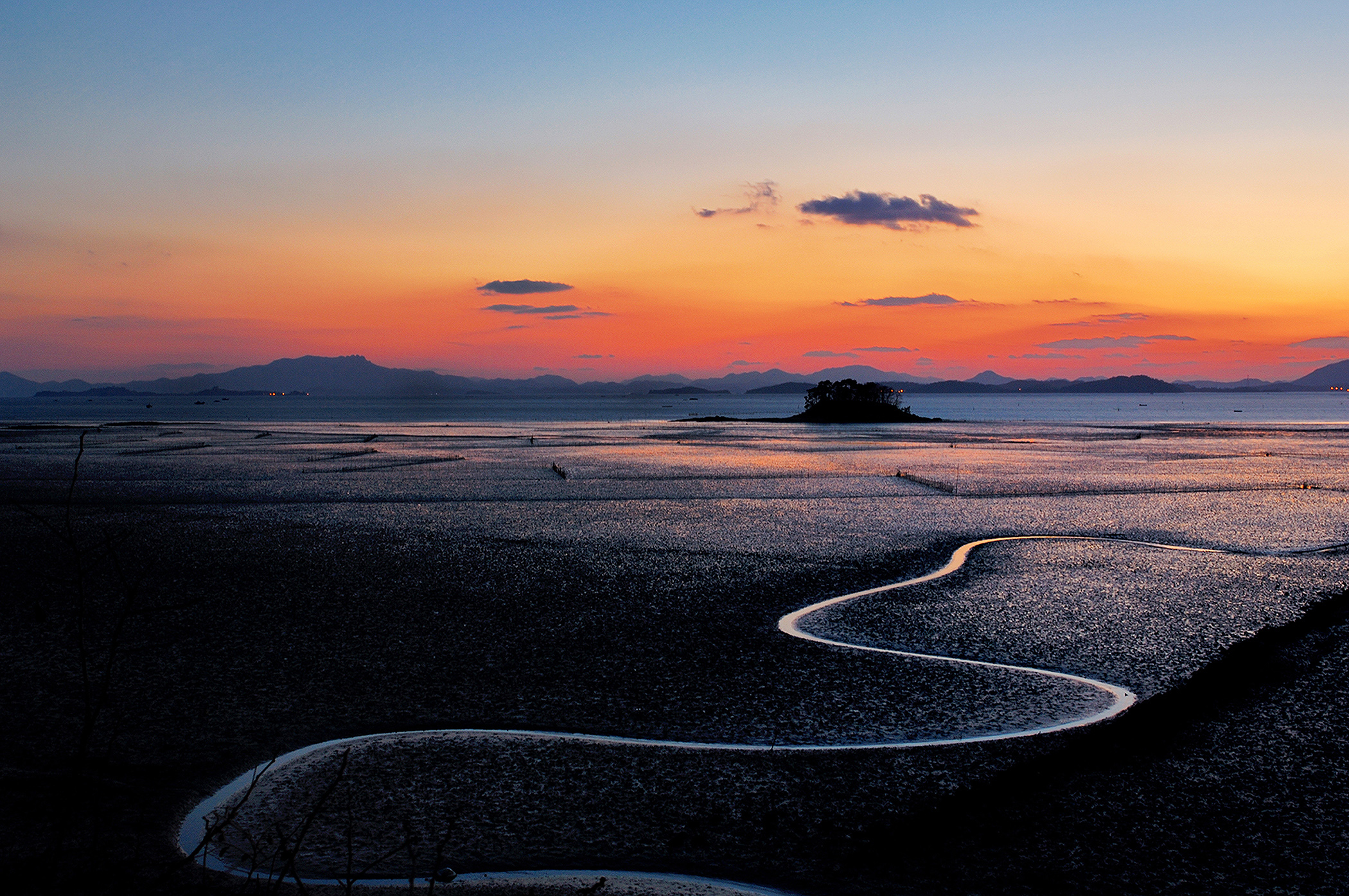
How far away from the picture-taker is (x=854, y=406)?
145 feet

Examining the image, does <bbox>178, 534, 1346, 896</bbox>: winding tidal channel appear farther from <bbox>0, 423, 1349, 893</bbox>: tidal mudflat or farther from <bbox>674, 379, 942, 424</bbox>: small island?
<bbox>674, 379, 942, 424</bbox>: small island

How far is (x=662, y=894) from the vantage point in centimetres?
265

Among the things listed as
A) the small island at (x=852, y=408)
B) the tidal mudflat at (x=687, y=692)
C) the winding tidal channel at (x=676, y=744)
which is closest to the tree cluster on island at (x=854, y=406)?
the small island at (x=852, y=408)

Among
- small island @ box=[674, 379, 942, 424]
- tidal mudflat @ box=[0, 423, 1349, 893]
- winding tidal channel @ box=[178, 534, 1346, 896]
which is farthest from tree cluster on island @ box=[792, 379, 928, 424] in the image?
winding tidal channel @ box=[178, 534, 1346, 896]

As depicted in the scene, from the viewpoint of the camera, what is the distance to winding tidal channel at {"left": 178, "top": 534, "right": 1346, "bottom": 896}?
2744 mm

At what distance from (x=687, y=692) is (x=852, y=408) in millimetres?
40511

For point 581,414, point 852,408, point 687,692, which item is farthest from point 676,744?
point 581,414

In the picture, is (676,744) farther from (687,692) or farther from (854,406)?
(854,406)

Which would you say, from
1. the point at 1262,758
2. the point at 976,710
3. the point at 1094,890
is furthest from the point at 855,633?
the point at 1094,890

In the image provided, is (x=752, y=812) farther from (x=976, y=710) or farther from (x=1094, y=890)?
(x=976, y=710)

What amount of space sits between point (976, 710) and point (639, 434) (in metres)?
28.7

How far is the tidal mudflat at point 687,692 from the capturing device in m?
2.94

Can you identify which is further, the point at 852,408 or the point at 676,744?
the point at 852,408

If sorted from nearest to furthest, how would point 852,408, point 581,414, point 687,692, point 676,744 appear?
1. point 676,744
2. point 687,692
3. point 852,408
4. point 581,414
